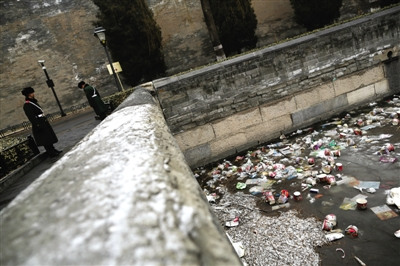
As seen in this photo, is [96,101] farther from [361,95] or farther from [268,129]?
[361,95]

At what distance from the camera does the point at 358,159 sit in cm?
438

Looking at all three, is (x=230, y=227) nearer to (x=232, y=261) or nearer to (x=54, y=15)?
(x=232, y=261)

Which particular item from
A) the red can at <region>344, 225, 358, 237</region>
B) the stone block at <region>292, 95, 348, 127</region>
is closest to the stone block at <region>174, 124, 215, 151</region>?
the stone block at <region>292, 95, 348, 127</region>

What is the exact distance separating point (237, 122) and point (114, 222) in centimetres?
597

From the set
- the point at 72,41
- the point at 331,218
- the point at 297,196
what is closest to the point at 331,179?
the point at 297,196

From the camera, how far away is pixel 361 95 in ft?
21.9

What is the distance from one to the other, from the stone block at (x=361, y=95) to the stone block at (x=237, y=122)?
253 cm

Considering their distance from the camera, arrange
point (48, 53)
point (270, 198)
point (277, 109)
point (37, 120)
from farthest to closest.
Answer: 1. point (48, 53)
2. point (277, 109)
3. point (37, 120)
4. point (270, 198)

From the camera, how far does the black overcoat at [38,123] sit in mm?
5008

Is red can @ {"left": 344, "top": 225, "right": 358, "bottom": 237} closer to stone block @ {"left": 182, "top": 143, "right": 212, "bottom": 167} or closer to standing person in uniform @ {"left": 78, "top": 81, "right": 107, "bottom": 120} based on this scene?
stone block @ {"left": 182, "top": 143, "right": 212, "bottom": 167}

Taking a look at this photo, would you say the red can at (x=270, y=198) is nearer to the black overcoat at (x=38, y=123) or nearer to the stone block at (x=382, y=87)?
the black overcoat at (x=38, y=123)

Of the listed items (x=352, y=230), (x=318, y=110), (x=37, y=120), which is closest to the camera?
(x=352, y=230)

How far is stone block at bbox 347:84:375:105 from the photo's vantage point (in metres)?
6.62

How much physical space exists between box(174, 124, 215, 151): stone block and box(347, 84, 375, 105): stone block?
377 centimetres
